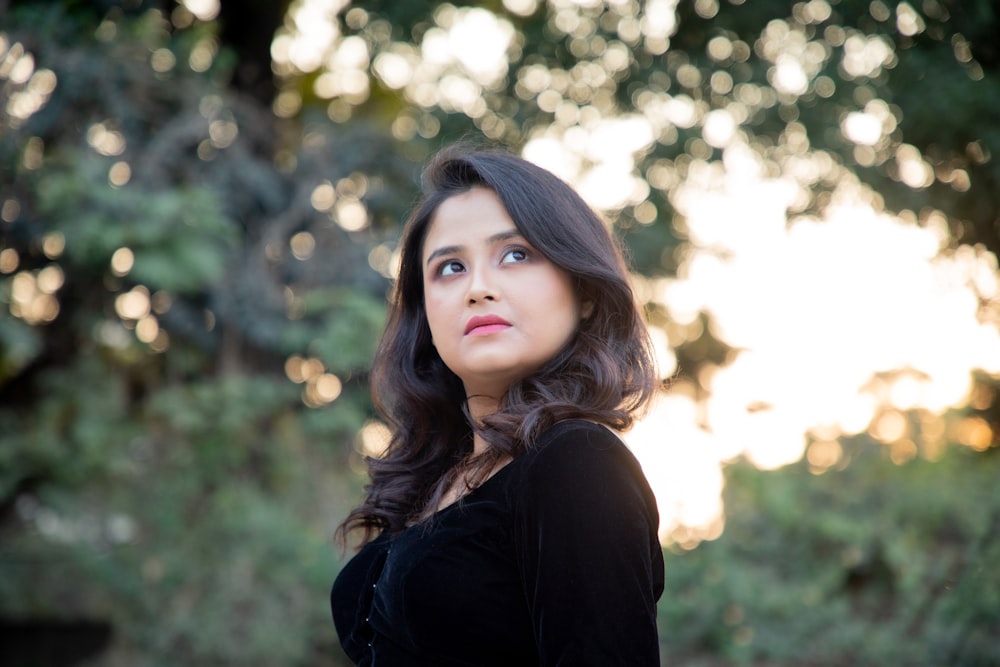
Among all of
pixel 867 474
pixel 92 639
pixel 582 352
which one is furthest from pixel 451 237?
pixel 92 639

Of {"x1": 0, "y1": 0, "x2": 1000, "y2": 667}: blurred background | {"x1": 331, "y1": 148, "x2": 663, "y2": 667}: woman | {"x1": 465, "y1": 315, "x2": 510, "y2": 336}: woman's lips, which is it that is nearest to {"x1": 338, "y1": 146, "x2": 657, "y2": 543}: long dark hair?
{"x1": 331, "y1": 148, "x2": 663, "y2": 667}: woman

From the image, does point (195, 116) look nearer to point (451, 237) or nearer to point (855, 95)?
point (855, 95)

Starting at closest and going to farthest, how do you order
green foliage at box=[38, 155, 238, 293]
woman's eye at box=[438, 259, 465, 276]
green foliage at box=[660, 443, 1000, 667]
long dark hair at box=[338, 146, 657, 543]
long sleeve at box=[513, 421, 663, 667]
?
long sleeve at box=[513, 421, 663, 667] → long dark hair at box=[338, 146, 657, 543] → woman's eye at box=[438, 259, 465, 276] → green foliage at box=[38, 155, 238, 293] → green foliage at box=[660, 443, 1000, 667]

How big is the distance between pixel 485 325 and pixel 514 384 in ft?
0.39

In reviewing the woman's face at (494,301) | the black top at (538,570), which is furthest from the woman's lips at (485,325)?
the black top at (538,570)

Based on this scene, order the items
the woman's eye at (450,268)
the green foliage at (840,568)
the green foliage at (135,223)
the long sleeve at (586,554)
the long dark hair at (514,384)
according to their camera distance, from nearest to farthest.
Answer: the long sleeve at (586,554), the long dark hair at (514,384), the woman's eye at (450,268), the green foliage at (135,223), the green foliage at (840,568)

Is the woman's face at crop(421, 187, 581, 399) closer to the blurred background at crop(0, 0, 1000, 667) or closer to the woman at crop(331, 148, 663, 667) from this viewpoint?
the woman at crop(331, 148, 663, 667)

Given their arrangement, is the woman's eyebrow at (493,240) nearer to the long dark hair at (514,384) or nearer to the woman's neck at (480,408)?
the long dark hair at (514,384)

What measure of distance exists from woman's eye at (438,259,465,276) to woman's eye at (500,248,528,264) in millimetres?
103

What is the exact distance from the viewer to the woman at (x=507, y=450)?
1.37 m

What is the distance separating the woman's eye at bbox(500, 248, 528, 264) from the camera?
175cm

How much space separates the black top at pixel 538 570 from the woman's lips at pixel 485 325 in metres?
0.25

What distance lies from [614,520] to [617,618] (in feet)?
0.44

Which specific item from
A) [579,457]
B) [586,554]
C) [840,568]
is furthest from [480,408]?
[840,568]
